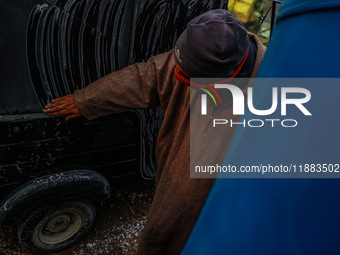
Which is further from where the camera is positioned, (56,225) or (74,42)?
(56,225)

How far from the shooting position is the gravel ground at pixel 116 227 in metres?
2.47

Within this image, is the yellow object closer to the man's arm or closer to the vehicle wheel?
the man's arm

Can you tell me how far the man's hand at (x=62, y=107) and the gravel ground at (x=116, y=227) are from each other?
2.90ft

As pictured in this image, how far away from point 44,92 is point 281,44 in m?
1.48

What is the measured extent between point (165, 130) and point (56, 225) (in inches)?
57.0

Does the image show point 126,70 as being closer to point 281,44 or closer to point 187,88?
point 187,88

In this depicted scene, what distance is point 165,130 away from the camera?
68.7 inches

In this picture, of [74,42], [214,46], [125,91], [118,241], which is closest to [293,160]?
[214,46]

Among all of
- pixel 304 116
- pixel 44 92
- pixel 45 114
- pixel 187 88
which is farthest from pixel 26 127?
pixel 304 116

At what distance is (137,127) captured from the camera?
2209 mm

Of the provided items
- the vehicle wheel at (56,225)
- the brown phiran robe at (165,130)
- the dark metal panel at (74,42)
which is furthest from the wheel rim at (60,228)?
the dark metal panel at (74,42)

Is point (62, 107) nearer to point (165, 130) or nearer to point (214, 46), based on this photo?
point (165, 130)

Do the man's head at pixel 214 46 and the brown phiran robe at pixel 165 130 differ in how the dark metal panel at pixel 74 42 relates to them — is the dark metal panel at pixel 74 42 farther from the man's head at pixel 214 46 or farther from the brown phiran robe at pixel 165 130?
the man's head at pixel 214 46

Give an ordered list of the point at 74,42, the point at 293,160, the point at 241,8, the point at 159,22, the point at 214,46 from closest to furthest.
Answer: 1. the point at 293,160
2. the point at 214,46
3. the point at 74,42
4. the point at 159,22
5. the point at 241,8
